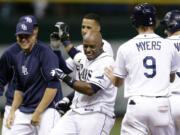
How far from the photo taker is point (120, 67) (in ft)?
22.7

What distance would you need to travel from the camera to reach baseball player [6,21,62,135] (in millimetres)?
7703

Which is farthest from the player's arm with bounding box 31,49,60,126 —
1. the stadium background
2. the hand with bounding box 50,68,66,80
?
the stadium background

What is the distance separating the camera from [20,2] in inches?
591

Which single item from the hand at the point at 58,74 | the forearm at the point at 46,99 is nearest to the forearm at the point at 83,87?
the hand at the point at 58,74

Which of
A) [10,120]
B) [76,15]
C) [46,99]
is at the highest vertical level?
[46,99]

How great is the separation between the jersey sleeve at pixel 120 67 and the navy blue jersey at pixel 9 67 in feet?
5.40

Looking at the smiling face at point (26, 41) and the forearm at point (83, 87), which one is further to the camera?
the smiling face at point (26, 41)

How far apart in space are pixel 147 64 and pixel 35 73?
1.69 metres

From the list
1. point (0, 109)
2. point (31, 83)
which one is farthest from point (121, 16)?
point (31, 83)

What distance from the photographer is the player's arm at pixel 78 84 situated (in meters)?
7.11

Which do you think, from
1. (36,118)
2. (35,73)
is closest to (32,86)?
(35,73)

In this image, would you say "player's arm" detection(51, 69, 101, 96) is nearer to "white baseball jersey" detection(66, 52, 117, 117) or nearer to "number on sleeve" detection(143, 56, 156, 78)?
"white baseball jersey" detection(66, 52, 117, 117)

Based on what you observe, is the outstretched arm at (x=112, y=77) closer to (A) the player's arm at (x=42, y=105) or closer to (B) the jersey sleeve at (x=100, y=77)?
(B) the jersey sleeve at (x=100, y=77)

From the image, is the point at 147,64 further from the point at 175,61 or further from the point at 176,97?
the point at 176,97
